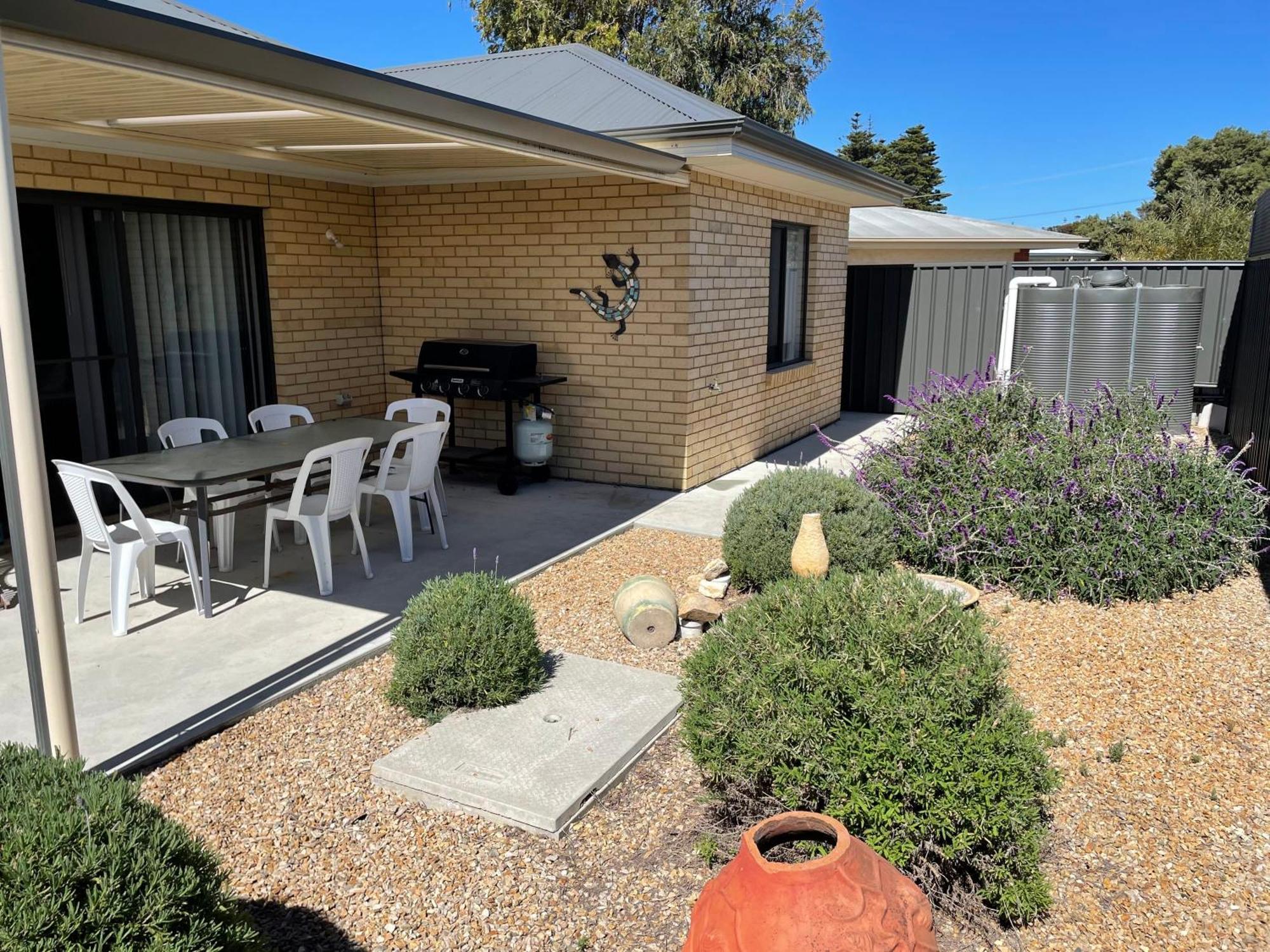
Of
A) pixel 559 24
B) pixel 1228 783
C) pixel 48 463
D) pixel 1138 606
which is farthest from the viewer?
pixel 559 24

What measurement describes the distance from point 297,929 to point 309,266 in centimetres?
671

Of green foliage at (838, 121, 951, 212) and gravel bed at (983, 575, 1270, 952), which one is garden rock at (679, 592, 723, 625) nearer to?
gravel bed at (983, 575, 1270, 952)

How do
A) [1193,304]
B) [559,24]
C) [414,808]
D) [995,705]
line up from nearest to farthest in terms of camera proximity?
[995,705] < [414,808] < [1193,304] < [559,24]

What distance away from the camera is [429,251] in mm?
8883

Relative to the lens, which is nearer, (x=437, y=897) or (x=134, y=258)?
(x=437, y=897)

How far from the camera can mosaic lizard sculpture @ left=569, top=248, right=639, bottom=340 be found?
26.3 ft

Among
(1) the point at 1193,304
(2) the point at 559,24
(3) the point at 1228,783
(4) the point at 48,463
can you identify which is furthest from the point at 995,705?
(2) the point at 559,24

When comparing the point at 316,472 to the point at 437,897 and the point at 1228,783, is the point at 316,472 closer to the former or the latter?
the point at 437,897

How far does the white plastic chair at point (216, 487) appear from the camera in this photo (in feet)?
19.1

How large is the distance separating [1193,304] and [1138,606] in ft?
23.0

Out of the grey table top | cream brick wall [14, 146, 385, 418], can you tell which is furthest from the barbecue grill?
the grey table top

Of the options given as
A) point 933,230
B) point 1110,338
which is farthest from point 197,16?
point 933,230

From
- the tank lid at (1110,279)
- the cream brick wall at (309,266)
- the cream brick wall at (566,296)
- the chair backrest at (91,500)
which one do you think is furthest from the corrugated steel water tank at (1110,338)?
the chair backrest at (91,500)

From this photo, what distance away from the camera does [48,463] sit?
6.81 meters
